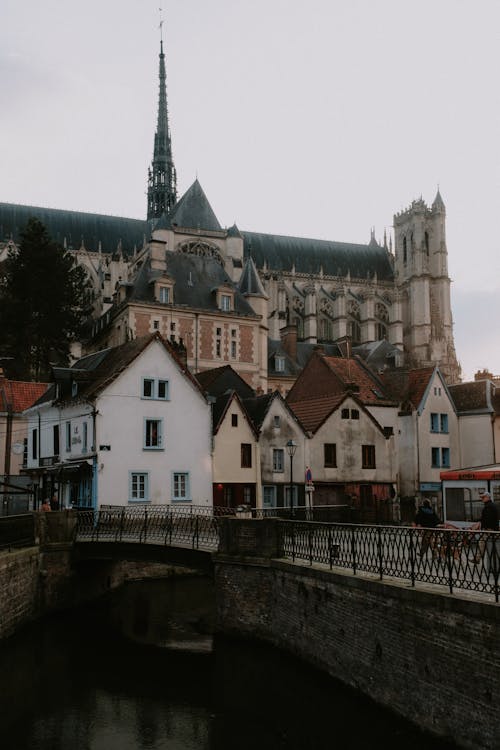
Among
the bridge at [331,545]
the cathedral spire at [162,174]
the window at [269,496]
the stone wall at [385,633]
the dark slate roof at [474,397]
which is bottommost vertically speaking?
the stone wall at [385,633]

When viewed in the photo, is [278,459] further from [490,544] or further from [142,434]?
[490,544]

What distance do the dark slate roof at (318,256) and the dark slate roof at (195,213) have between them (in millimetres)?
17213

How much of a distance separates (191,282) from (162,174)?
6417cm

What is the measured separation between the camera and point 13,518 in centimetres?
2683

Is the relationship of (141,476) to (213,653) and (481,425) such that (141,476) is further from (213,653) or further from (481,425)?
(481,425)

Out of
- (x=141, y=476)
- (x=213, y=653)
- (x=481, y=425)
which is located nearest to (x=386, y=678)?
(x=213, y=653)

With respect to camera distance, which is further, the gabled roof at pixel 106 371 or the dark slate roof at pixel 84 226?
the dark slate roof at pixel 84 226

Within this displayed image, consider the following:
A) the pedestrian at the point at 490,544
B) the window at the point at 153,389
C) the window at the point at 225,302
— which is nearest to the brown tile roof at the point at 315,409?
the window at the point at 153,389

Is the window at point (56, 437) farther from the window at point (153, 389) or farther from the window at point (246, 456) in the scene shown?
the window at point (246, 456)

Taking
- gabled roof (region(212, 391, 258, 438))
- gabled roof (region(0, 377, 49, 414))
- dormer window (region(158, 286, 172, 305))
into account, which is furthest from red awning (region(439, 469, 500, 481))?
dormer window (region(158, 286, 172, 305))

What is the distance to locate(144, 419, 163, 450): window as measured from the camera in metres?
35.7

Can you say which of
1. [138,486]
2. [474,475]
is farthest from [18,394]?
[474,475]

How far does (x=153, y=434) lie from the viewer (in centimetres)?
3600

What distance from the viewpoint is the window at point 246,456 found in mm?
38906
